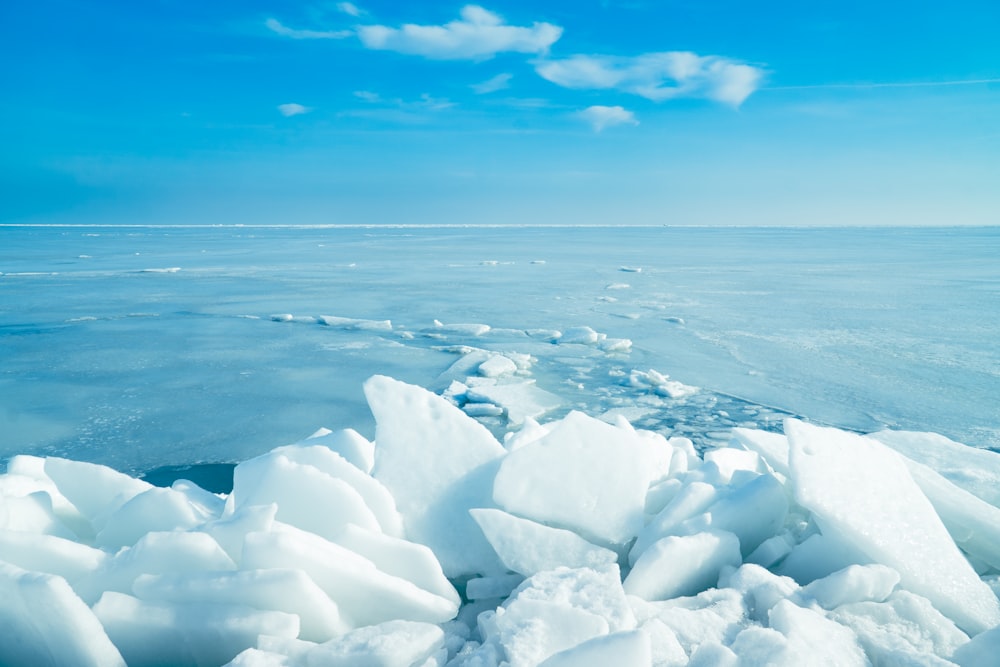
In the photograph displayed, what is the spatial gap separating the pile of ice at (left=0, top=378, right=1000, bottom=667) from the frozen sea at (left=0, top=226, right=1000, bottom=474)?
177cm

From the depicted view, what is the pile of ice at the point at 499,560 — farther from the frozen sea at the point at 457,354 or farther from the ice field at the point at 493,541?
the frozen sea at the point at 457,354

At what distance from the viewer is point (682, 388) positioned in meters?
4.78

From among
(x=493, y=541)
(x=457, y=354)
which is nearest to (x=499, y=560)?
(x=493, y=541)

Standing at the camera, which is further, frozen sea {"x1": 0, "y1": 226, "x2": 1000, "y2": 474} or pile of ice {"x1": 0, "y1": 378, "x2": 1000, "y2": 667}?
frozen sea {"x1": 0, "y1": 226, "x2": 1000, "y2": 474}

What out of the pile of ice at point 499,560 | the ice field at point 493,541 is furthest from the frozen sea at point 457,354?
the pile of ice at point 499,560

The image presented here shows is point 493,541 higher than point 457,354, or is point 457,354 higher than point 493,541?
point 493,541

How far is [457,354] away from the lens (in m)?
6.07

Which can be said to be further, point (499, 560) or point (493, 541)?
point (499, 560)

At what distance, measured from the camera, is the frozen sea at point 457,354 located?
4.08 m

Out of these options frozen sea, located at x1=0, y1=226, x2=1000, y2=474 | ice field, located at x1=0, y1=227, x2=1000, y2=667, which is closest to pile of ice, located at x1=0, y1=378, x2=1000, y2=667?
ice field, located at x1=0, y1=227, x2=1000, y2=667

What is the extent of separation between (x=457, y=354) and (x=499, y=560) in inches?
169

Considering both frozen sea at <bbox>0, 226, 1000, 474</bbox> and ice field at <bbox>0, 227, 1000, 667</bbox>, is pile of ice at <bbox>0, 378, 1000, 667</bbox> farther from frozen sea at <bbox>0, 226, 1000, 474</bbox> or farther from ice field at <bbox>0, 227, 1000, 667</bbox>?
frozen sea at <bbox>0, 226, 1000, 474</bbox>

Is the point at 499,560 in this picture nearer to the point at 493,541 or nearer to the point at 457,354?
the point at 493,541

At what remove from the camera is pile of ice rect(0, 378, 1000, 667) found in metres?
1.36
